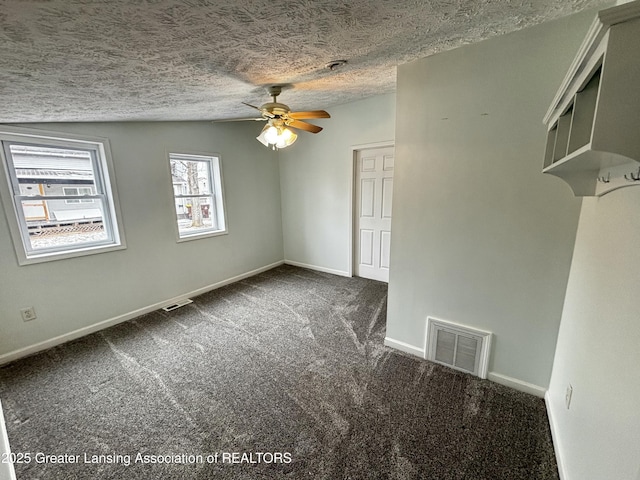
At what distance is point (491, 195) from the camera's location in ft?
5.73

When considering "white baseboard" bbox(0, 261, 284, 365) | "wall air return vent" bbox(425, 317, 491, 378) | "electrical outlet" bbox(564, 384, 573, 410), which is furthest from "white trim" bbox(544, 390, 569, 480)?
"white baseboard" bbox(0, 261, 284, 365)

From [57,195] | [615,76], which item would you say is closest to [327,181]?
[57,195]

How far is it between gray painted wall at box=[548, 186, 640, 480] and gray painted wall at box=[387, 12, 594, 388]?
0.21 metres

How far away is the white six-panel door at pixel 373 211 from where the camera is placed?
142 inches

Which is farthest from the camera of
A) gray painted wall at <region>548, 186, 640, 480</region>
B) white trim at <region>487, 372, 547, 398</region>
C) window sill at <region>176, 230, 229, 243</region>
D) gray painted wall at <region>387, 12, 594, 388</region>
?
window sill at <region>176, 230, 229, 243</region>

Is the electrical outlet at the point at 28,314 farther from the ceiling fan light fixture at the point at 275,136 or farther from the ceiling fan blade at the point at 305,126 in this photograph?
the ceiling fan blade at the point at 305,126

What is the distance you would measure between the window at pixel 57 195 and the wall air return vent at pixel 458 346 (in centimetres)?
325

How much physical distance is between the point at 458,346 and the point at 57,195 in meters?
3.81

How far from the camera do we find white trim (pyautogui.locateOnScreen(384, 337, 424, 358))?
223cm

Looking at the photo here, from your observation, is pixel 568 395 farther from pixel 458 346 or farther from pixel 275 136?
pixel 275 136

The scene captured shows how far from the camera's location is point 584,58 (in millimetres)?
696

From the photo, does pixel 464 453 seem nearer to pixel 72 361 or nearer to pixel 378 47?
pixel 378 47

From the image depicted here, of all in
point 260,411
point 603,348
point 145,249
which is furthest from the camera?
point 145,249

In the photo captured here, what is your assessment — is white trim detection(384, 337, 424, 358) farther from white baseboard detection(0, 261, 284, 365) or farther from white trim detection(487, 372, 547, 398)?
white baseboard detection(0, 261, 284, 365)
